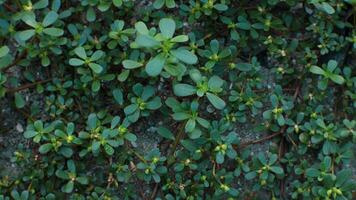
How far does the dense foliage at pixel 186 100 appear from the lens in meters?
2.48

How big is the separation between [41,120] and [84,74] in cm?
31

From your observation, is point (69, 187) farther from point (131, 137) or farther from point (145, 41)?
point (145, 41)

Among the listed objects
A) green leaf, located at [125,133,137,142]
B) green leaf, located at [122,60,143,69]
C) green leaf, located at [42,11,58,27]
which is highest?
green leaf, located at [42,11,58,27]

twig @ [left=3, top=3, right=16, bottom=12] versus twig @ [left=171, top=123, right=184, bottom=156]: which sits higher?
twig @ [left=3, top=3, right=16, bottom=12]

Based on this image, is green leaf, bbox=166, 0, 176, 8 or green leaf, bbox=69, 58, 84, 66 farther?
green leaf, bbox=166, 0, 176, 8

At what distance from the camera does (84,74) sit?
8.21 ft

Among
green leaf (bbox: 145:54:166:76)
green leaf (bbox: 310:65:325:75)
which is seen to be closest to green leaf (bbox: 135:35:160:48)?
green leaf (bbox: 145:54:166:76)

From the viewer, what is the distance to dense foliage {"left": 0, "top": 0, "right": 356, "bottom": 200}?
2477mm

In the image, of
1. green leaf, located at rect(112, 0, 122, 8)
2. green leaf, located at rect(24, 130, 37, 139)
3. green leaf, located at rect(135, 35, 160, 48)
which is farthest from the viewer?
green leaf, located at rect(112, 0, 122, 8)

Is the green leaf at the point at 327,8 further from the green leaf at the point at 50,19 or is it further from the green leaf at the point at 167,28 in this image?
the green leaf at the point at 50,19

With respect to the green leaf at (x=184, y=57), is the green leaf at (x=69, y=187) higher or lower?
lower

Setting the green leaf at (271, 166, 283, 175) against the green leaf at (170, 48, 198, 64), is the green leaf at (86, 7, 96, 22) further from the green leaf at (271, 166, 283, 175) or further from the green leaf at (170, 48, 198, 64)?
the green leaf at (271, 166, 283, 175)

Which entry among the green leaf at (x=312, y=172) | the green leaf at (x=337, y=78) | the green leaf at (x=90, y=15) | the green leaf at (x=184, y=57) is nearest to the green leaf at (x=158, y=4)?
the green leaf at (x=90, y=15)

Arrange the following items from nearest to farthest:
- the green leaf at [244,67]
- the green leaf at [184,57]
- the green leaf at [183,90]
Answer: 1. the green leaf at [184,57]
2. the green leaf at [183,90]
3. the green leaf at [244,67]
